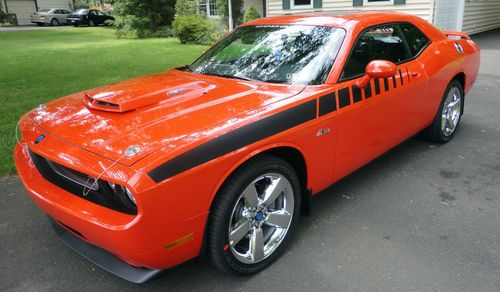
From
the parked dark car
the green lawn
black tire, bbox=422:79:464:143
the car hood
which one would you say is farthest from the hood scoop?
the parked dark car

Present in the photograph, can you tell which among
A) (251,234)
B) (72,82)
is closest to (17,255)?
(251,234)

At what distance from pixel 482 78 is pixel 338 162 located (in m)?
6.98

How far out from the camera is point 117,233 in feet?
6.78

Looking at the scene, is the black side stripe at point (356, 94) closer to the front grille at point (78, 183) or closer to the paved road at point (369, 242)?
the paved road at point (369, 242)

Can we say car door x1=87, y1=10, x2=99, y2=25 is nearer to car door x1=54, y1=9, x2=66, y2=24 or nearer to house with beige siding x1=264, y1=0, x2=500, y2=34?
car door x1=54, y1=9, x2=66, y2=24

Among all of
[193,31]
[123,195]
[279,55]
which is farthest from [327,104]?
[193,31]

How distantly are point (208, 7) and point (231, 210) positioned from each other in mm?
21451

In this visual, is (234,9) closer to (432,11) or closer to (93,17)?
(432,11)

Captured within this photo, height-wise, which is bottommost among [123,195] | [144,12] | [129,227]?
[129,227]

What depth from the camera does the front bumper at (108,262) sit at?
223cm

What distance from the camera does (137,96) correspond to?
2922mm

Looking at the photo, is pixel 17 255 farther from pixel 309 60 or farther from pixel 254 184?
pixel 309 60

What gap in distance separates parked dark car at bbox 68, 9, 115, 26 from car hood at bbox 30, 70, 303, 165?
30.7 metres

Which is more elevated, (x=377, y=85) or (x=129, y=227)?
(x=377, y=85)
